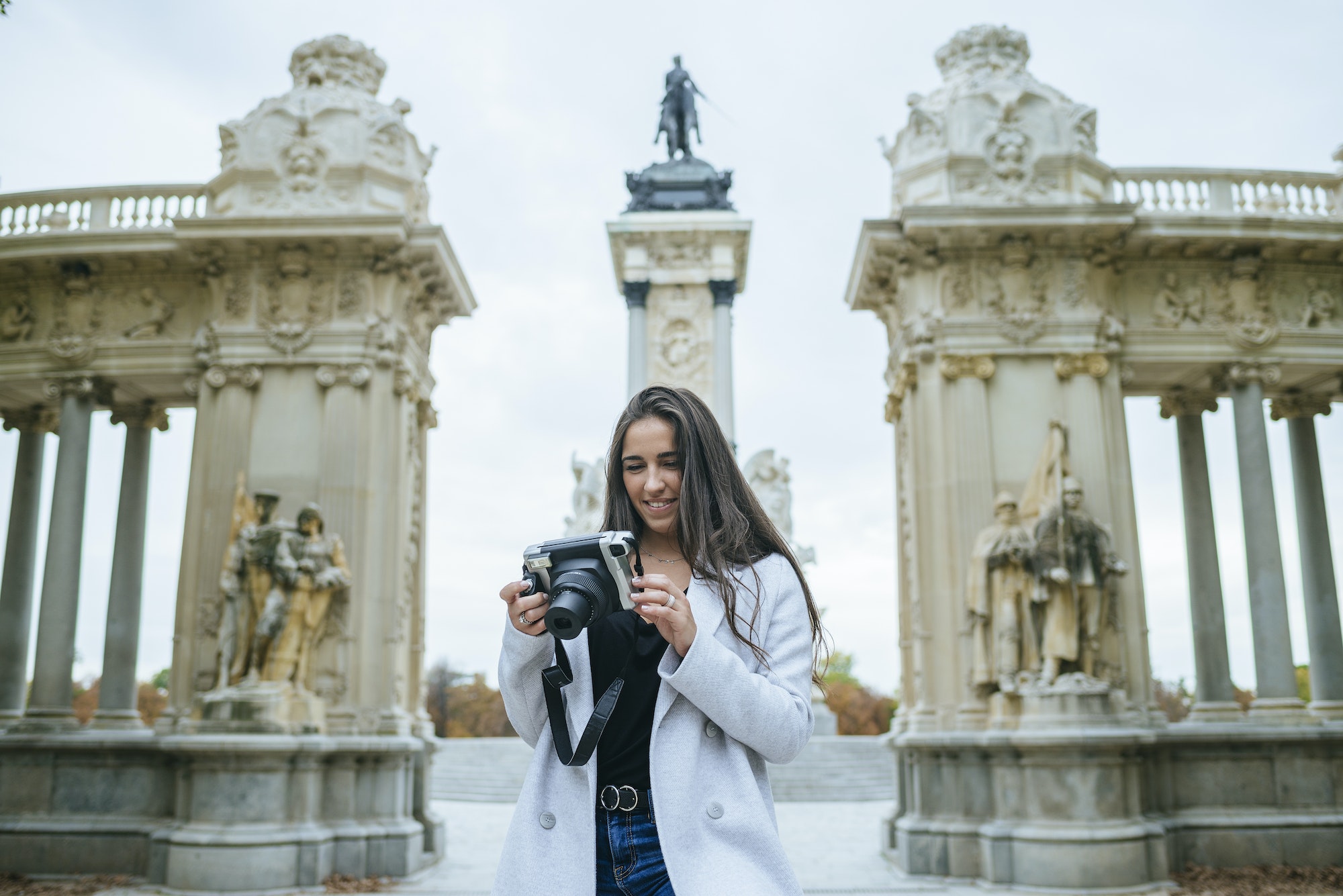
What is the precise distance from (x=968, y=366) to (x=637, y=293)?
8.26 meters

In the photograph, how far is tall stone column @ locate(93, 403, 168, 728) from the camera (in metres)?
17.9

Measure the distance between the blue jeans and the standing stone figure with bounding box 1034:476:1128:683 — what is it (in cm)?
1112

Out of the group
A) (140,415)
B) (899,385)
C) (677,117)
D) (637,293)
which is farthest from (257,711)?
(677,117)

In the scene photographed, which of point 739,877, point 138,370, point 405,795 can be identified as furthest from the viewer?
point 138,370

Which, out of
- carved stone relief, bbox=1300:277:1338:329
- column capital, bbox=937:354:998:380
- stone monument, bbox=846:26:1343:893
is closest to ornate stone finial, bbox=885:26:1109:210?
stone monument, bbox=846:26:1343:893

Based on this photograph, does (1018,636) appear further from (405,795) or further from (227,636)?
(227,636)

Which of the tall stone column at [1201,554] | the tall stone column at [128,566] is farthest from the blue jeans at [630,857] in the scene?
the tall stone column at [128,566]

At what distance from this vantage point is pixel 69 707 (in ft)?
51.3

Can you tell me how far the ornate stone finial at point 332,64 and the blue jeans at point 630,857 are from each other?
14929mm

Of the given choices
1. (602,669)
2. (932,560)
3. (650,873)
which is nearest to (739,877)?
(650,873)

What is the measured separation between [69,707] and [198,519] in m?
3.46

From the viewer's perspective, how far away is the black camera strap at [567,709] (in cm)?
246

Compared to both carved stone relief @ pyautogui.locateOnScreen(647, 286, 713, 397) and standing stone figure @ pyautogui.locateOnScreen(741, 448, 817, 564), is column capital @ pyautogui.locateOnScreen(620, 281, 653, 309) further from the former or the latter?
standing stone figure @ pyautogui.locateOnScreen(741, 448, 817, 564)

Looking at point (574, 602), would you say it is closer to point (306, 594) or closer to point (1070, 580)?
point (1070, 580)
